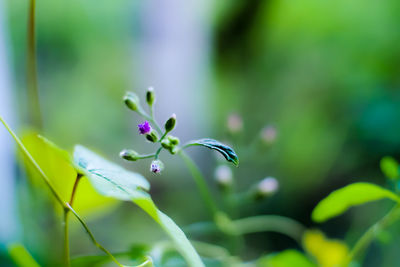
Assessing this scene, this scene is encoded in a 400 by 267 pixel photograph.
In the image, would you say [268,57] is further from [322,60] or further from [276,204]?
[276,204]

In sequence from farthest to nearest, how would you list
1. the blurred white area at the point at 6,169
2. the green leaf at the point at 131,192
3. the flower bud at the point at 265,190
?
the blurred white area at the point at 6,169 → the flower bud at the point at 265,190 → the green leaf at the point at 131,192

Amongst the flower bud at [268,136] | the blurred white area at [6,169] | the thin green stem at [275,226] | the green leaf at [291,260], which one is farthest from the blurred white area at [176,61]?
the green leaf at [291,260]

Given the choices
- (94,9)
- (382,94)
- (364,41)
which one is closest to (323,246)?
(382,94)

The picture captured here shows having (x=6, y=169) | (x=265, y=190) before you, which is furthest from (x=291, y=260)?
(x=6, y=169)

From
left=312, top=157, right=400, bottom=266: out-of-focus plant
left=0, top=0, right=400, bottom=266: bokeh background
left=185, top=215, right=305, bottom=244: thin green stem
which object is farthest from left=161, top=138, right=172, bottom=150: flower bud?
left=0, top=0, right=400, bottom=266: bokeh background

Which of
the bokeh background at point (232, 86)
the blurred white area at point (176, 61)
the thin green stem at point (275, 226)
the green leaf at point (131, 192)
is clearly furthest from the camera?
the blurred white area at point (176, 61)

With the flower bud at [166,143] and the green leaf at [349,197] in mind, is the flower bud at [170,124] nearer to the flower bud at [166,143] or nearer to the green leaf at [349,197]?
the flower bud at [166,143]

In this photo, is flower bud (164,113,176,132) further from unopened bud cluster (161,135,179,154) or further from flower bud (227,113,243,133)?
flower bud (227,113,243,133)
